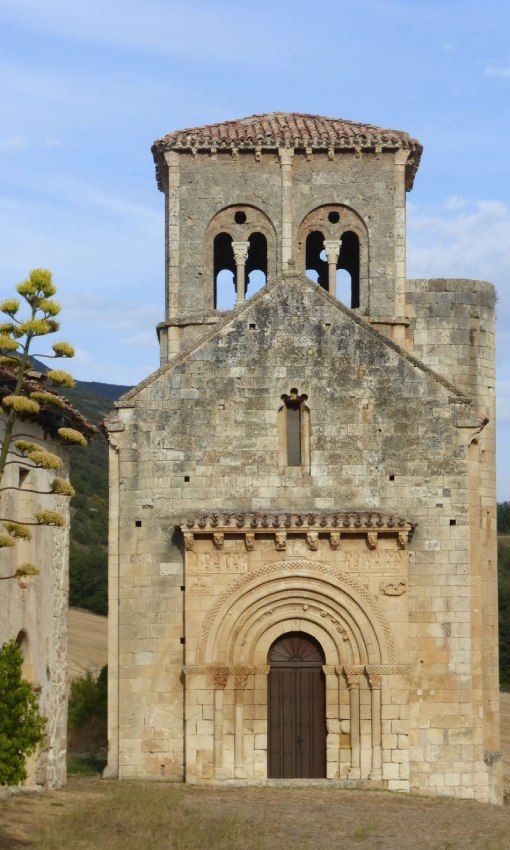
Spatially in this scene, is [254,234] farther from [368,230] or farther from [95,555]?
[95,555]

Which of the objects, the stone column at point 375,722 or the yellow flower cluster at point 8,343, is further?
the stone column at point 375,722

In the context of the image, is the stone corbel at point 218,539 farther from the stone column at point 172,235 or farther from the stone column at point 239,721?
the stone column at point 172,235

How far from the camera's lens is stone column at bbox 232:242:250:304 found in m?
32.8

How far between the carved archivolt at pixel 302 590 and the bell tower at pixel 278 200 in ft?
20.8

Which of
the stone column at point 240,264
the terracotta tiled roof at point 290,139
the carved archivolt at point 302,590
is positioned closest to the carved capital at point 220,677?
the carved archivolt at point 302,590

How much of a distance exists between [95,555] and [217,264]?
92.6 feet

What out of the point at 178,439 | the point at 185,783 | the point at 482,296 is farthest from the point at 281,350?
the point at 185,783

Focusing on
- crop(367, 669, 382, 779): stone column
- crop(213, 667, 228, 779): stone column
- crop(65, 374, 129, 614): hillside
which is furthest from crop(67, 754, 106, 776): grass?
crop(65, 374, 129, 614): hillside

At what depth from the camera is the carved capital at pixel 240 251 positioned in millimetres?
32969

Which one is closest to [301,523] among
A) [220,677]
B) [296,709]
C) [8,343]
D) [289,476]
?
[289,476]

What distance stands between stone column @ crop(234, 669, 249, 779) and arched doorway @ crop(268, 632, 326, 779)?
1.81ft

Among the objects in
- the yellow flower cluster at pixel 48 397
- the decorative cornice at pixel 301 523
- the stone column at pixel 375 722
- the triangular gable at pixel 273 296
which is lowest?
the stone column at pixel 375 722

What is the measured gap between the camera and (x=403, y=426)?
28375 mm

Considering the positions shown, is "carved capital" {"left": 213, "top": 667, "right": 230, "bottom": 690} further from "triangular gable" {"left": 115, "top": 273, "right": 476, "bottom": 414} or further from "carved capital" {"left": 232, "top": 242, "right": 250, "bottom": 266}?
"carved capital" {"left": 232, "top": 242, "right": 250, "bottom": 266}
